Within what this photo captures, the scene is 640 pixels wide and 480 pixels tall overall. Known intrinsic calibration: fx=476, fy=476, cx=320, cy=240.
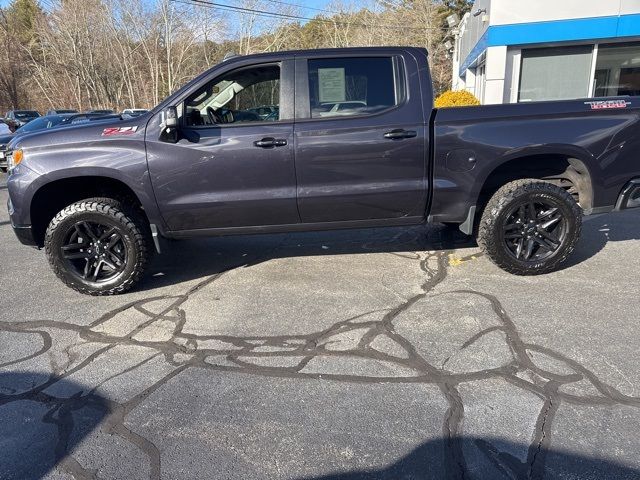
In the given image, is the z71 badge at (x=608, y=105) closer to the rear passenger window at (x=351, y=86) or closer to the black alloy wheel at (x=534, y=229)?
the black alloy wheel at (x=534, y=229)

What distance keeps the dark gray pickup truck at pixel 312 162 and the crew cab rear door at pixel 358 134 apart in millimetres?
11

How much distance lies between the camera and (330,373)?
3023 millimetres

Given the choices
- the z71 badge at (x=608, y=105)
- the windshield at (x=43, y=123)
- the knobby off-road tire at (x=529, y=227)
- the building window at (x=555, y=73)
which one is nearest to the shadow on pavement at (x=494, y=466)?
the knobby off-road tire at (x=529, y=227)

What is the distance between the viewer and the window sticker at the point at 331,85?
4148 mm

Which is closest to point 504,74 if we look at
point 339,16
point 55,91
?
point 339,16

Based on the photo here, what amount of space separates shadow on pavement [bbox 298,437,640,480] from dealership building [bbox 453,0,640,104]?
12.0m

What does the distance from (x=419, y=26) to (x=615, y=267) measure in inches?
1571

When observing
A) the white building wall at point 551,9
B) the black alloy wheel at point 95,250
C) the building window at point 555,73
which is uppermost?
the white building wall at point 551,9

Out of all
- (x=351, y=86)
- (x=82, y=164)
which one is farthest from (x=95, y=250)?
(x=351, y=86)

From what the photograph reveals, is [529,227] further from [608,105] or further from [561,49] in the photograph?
[561,49]

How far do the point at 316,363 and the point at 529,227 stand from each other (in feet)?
8.17

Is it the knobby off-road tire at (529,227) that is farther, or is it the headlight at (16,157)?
the knobby off-road tire at (529,227)

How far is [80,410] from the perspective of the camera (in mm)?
2748

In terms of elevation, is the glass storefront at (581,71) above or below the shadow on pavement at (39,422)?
above
